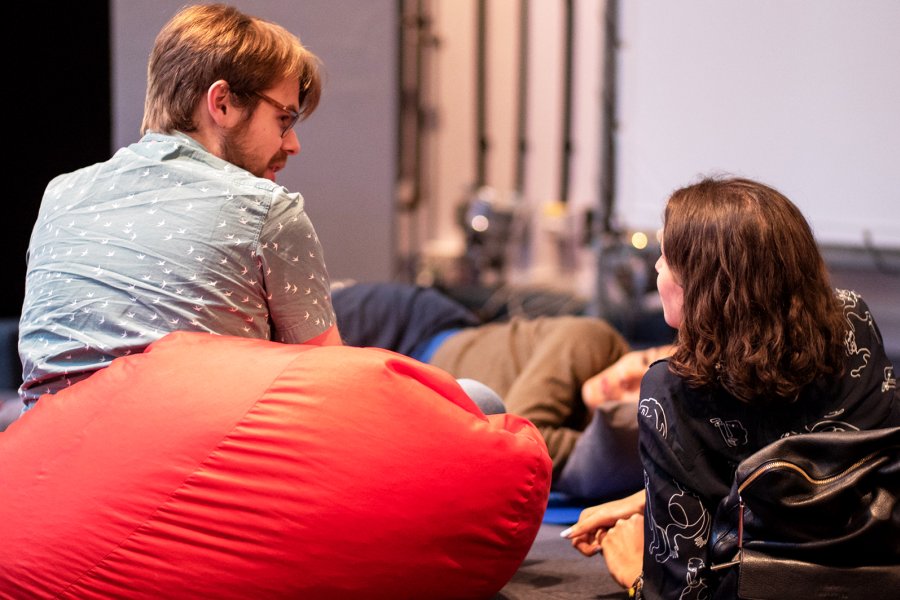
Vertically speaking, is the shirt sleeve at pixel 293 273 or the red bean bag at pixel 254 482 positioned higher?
the shirt sleeve at pixel 293 273

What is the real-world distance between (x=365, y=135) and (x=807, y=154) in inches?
59.4

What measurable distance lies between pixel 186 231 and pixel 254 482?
37 cm

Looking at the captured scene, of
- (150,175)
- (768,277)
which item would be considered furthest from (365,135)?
(768,277)

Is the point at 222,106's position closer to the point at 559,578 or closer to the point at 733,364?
the point at 733,364

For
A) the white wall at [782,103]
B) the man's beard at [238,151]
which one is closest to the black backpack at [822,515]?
Result: the man's beard at [238,151]

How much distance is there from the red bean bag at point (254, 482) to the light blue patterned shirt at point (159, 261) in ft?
0.23

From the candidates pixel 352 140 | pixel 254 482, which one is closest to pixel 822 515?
pixel 254 482

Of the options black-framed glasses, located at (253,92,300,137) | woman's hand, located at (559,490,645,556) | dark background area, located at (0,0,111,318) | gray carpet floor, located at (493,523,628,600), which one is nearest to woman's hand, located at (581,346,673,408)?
gray carpet floor, located at (493,523,628,600)

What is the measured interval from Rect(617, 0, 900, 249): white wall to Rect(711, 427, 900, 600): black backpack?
7.64 ft

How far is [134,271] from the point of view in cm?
145

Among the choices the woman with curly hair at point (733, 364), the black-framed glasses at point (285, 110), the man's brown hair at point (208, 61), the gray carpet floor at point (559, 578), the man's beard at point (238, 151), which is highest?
the man's brown hair at point (208, 61)

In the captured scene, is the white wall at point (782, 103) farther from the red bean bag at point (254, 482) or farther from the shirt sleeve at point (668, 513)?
the red bean bag at point (254, 482)

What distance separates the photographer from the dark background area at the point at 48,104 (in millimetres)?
3232

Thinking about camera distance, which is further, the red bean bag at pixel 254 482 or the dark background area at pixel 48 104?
the dark background area at pixel 48 104
